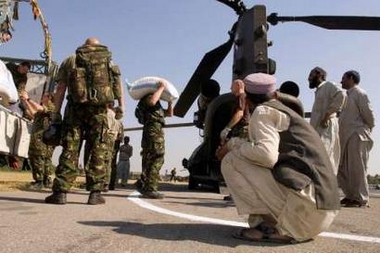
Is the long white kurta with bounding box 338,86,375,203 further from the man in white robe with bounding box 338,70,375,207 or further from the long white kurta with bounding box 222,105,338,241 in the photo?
the long white kurta with bounding box 222,105,338,241

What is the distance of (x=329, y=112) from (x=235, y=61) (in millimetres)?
2080

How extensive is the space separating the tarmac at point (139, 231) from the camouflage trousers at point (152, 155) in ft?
4.84

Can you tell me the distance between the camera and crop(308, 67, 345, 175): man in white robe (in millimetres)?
5887

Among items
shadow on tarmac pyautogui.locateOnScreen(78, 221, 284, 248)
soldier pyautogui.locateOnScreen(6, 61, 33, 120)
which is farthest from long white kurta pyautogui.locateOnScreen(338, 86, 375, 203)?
soldier pyautogui.locateOnScreen(6, 61, 33, 120)

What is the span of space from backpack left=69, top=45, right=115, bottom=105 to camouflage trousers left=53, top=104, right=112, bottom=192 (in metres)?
0.14

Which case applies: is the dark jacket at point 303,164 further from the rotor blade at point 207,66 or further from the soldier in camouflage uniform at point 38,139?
the rotor blade at point 207,66

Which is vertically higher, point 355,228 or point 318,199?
point 318,199

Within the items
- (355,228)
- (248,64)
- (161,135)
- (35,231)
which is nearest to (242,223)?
(355,228)

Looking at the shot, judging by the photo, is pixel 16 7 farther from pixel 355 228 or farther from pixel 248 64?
pixel 355 228

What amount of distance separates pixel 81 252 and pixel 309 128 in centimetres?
164

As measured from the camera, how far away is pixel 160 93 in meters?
6.14

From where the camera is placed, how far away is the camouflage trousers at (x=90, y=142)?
4730 mm

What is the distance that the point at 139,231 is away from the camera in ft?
10.2

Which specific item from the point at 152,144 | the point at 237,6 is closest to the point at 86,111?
the point at 152,144
